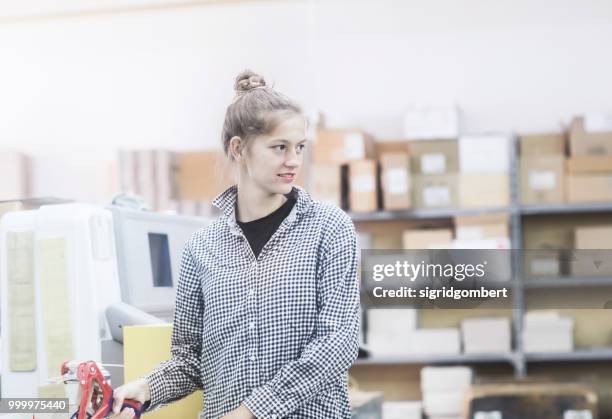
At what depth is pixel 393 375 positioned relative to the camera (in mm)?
6281

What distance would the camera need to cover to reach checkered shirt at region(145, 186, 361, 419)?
1508 millimetres

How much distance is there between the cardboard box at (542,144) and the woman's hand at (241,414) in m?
4.64

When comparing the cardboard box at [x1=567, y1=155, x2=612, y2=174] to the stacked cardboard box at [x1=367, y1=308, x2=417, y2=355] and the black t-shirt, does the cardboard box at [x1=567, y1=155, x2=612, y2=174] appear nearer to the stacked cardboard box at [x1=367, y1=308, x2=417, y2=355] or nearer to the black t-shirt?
the stacked cardboard box at [x1=367, y1=308, x2=417, y2=355]

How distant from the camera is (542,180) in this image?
5836mm

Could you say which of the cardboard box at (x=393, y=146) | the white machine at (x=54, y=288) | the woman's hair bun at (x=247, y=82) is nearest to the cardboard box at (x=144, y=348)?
the white machine at (x=54, y=288)

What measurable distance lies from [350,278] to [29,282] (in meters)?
0.82

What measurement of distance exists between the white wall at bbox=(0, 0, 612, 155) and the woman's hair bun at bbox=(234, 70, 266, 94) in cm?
483

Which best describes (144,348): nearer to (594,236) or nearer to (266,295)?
(266,295)

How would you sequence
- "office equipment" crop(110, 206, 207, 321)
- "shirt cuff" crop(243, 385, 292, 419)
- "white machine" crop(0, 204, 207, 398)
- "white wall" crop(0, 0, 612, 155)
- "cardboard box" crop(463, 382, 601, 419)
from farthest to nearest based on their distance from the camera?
"white wall" crop(0, 0, 612, 155) < "cardboard box" crop(463, 382, 601, 419) < "office equipment" crop(110, 206, 207, 321) < "white machine" crop(0, 204, 207, 398) < "shirt cuff" crop(243, 385, 292, 419)

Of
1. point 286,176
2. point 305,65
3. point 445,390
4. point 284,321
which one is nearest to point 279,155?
point 286,176

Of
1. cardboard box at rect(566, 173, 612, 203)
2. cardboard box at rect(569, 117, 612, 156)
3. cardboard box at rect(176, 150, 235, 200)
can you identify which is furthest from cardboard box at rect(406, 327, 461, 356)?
cardboard box at rect(176, 150, 235, 200)

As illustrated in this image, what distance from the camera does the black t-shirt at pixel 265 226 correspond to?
1.62 metres

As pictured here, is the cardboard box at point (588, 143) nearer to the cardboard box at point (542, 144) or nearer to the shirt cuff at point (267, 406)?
the cardboard box at point (542, 144)

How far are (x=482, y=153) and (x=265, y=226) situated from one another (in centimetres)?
441
